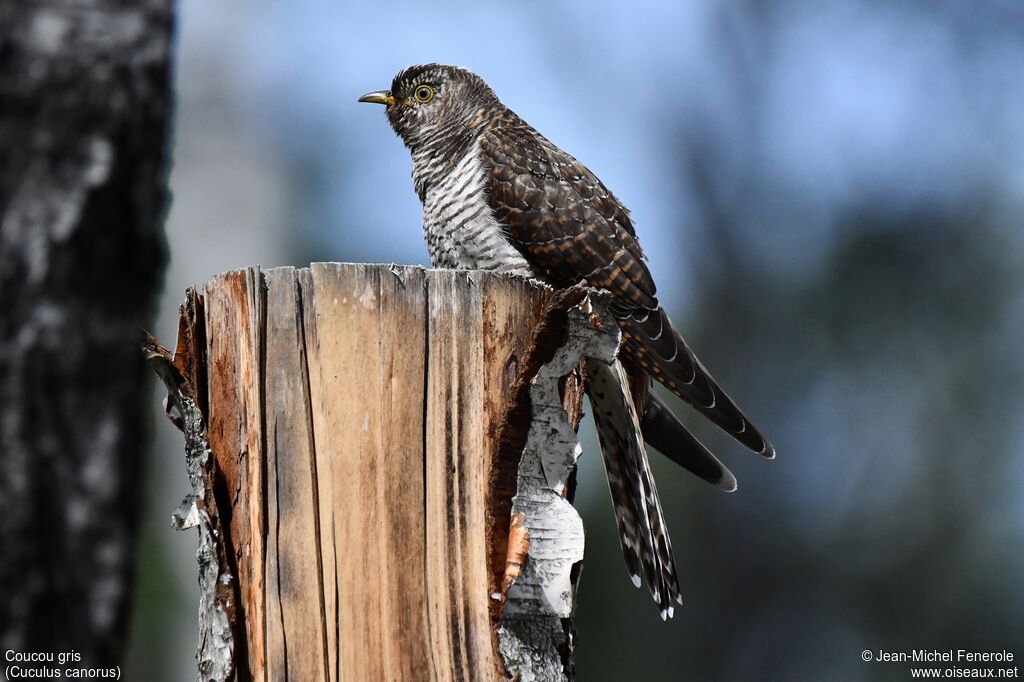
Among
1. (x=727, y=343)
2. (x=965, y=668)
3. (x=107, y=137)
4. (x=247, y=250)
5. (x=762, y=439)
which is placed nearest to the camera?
(x=107, y=137)

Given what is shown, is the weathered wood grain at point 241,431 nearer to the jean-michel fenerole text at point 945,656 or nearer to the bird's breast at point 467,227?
the bird's breast at point 467,227

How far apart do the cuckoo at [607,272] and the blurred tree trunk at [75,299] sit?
1.29m

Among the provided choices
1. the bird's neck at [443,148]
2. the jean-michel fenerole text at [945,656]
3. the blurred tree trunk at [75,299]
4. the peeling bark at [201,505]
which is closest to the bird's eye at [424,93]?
the bird's neck at [443,148]

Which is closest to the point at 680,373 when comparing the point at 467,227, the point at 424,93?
the point at 467,227

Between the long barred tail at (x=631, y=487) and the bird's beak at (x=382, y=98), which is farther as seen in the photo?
the bird's beak at (x=382, y=98)

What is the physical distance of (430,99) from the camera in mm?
5305

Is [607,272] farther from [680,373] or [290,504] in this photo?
[290,504]

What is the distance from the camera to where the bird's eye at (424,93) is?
5.31 meters

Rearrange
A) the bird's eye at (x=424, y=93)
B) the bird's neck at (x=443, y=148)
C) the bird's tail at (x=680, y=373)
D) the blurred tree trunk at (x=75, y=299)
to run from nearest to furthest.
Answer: the blurred tree trunk at (x=75, y=299) → the bird's tail at (x=680, y=373) → the bird's neck at (x=443, y=148) → the bird's eye at (x=424, y=93)

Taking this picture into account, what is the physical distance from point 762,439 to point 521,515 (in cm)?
174

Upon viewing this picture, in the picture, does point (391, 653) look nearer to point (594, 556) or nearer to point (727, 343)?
point (594, 556)

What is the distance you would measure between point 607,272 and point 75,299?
1.96 metres

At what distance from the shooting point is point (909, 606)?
376 inches

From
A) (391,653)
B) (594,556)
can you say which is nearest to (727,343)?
(594,556)
